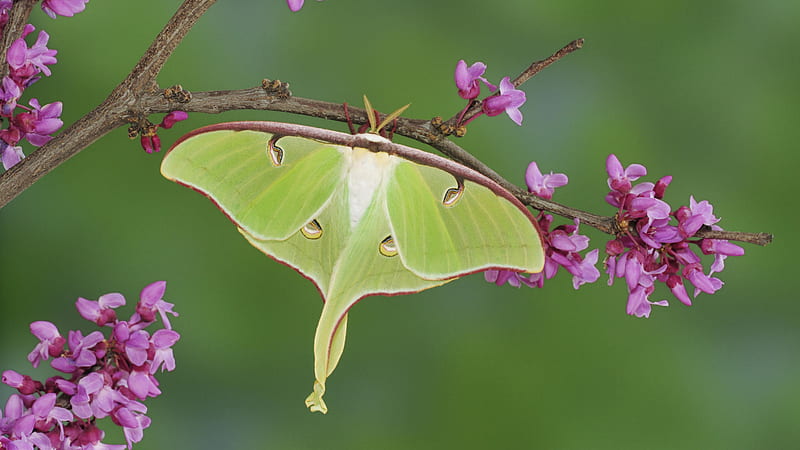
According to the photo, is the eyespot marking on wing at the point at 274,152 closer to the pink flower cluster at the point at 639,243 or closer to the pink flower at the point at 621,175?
the pink flower cluster at the point at 639,243

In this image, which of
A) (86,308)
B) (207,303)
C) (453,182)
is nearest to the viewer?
(453,182)

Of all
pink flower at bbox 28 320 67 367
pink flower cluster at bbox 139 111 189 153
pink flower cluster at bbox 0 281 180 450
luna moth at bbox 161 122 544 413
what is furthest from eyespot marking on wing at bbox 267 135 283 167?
pink flower at bbox 28 320 67 367

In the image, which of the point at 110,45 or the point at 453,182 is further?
the point at 110,45

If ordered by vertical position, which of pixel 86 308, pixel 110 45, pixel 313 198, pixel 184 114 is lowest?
pixel 86 308

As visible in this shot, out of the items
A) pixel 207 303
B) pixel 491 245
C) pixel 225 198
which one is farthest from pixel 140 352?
pixel 207 303

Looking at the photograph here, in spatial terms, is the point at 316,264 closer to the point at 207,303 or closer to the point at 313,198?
the point at 313,198

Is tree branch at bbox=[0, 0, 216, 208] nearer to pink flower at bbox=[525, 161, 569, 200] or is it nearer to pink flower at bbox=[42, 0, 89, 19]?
pink flower at bbox=[42, 0, 89, 19]
